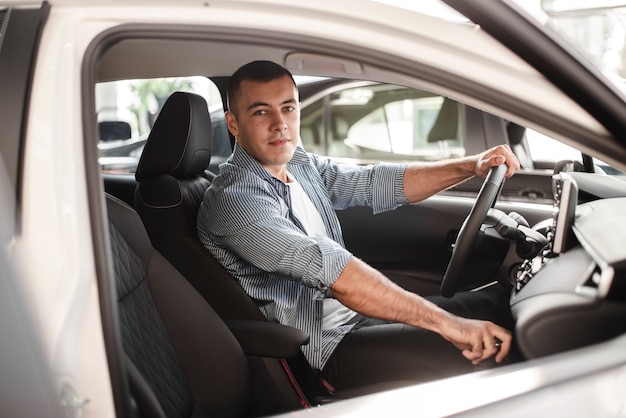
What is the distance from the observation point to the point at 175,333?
1.72 m

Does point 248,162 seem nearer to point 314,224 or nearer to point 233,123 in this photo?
point 233,123

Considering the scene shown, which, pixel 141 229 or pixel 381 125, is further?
pixel 381 125

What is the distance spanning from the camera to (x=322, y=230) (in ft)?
7.73

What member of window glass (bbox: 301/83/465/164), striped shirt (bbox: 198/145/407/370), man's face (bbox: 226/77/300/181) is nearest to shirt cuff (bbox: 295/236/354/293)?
striped shirt (bbox: 198/145/407/370)

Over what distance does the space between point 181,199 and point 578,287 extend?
50.9 inches

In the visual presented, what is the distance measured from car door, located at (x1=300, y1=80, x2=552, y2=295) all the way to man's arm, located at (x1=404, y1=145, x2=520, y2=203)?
0.72m

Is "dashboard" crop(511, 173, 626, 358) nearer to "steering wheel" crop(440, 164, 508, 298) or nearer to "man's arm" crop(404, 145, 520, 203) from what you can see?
"steering wheel" crop(440, 164, 508, 298)

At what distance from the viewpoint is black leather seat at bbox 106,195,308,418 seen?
156 centimetres

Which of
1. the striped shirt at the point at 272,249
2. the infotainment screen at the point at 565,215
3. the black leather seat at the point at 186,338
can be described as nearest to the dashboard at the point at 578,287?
the infotainment screen at the point at 565,215

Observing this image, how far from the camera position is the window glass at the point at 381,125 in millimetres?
3967

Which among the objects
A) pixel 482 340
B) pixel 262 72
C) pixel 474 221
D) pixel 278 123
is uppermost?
pixel 262 72

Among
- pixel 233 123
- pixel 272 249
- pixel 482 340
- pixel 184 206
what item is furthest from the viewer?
pixel 233 123

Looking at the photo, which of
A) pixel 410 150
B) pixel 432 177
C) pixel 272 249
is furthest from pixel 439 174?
pixel 410 150

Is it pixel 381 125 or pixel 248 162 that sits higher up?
pixel 381 125
